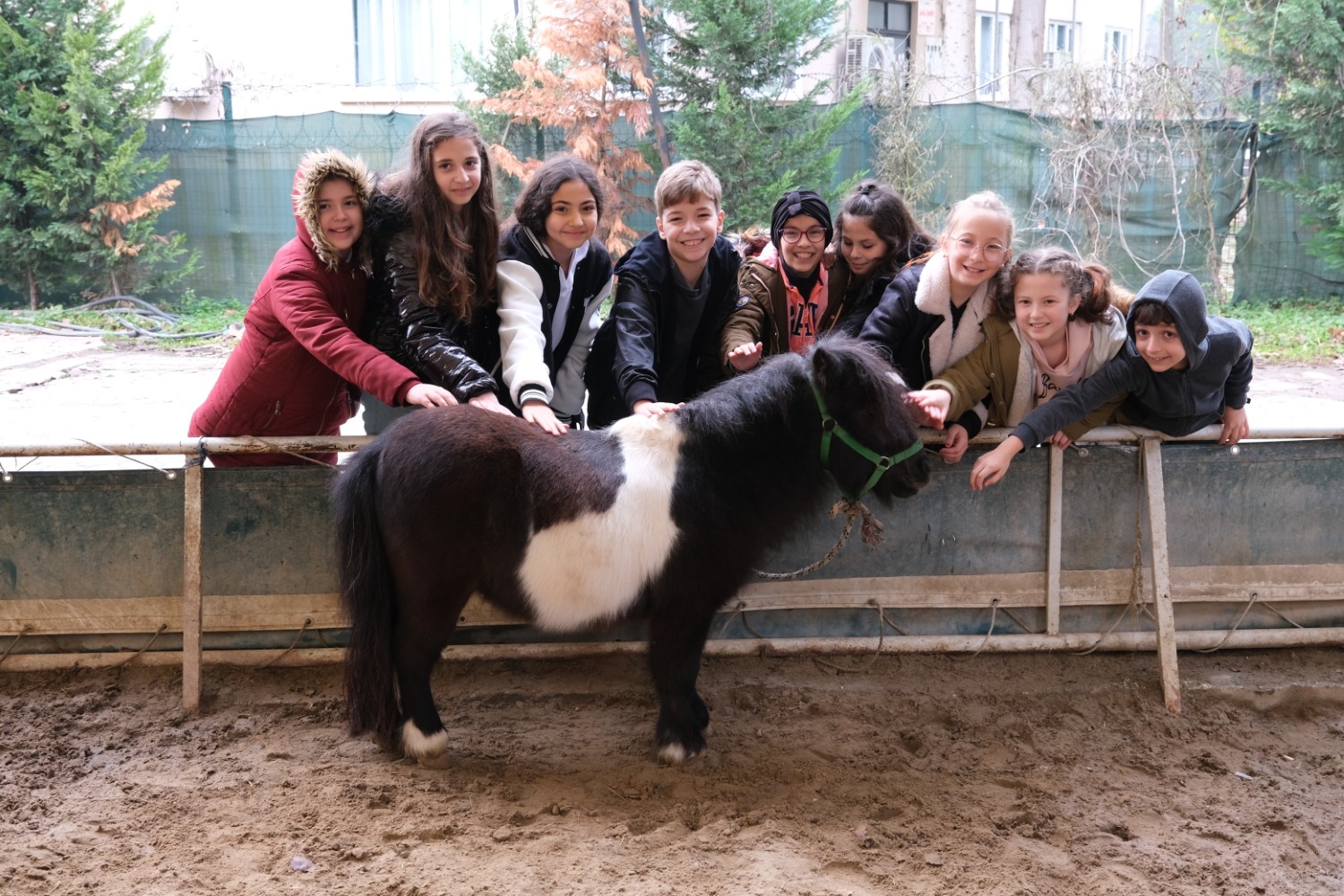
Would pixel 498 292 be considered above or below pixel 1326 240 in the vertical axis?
below

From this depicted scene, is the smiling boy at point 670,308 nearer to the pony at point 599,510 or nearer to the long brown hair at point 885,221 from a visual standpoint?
the pony at point 599,510

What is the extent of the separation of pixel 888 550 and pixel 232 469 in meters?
2.48

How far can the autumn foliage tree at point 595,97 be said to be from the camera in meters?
10.5

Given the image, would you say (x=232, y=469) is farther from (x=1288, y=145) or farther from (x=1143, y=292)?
(x=1288, y=145)

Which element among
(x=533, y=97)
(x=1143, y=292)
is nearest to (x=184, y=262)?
(x=533, y=97)

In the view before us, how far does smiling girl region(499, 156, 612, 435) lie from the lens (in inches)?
125

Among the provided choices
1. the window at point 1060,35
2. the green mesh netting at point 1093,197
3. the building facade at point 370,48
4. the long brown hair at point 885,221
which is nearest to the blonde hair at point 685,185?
the long brown hair at point 885,221

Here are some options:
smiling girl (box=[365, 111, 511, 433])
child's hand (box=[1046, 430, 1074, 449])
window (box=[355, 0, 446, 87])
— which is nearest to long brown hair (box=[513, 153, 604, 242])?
smiling girl (box=[365, 111, 511, 433])

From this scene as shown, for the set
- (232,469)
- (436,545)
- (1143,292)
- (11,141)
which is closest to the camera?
(436,545)

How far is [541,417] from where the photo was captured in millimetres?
3102

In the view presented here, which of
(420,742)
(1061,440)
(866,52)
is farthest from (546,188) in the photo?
(866,52)

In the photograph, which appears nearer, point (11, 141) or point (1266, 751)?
point (1266, 751)

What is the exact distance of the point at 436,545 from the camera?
2.92m

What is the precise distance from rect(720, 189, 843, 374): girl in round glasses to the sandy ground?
1.26 m
